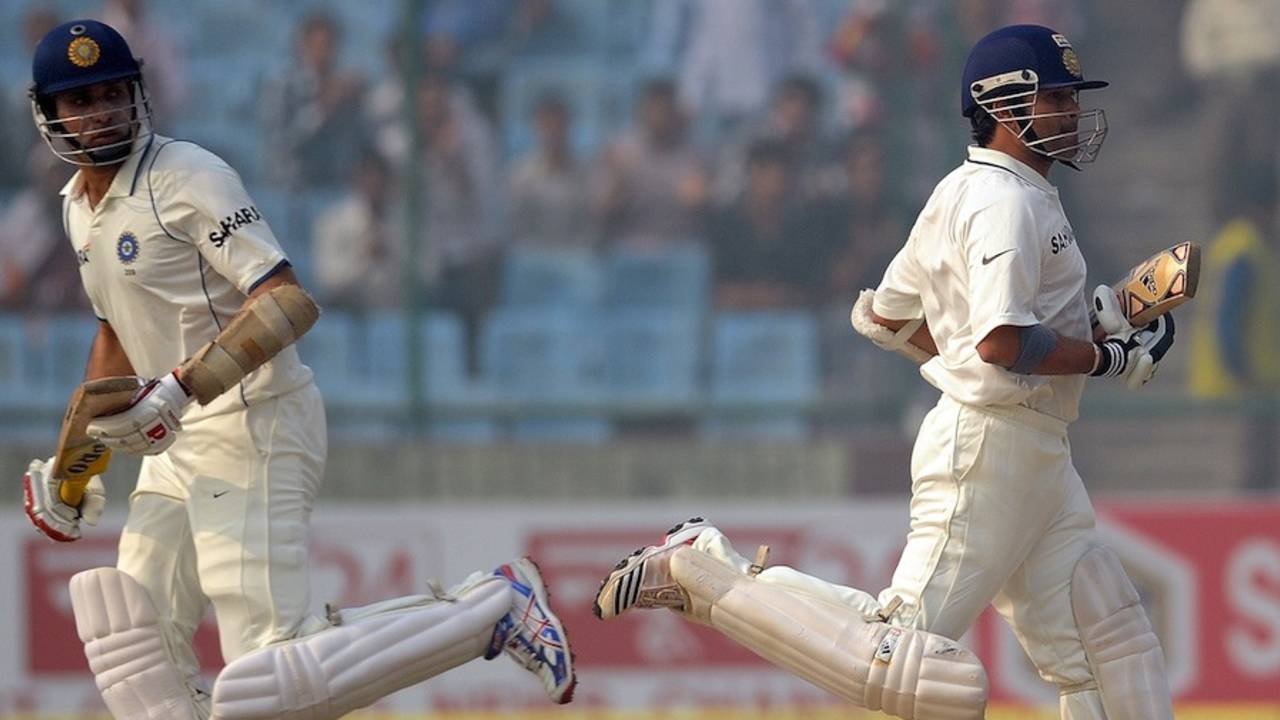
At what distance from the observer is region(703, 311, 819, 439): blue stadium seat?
889cm

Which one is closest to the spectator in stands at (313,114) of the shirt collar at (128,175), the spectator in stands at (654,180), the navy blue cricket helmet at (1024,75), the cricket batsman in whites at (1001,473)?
the spectator in stands at (654,180)

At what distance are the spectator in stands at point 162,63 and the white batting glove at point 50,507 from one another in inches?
166

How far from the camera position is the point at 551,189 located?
920 cm

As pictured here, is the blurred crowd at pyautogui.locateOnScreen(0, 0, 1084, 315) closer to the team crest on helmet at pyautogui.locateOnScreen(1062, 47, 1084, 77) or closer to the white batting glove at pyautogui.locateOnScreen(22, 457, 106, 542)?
the white batting glove at pyautogui.locateOnScreen(22, 457, 106, 542)

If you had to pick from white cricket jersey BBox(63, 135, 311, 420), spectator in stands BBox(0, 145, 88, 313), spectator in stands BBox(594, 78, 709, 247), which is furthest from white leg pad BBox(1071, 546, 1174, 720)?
spectator in stands BBox(0, 145, 88, 313)

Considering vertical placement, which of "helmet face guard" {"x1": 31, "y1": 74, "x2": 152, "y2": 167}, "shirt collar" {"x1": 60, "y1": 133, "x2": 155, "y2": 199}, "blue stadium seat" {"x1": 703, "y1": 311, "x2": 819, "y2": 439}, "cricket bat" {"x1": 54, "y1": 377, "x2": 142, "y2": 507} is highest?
"helmet face guard" {"x1": 31, "y1": 74, "x2": 152, "y2": 167}

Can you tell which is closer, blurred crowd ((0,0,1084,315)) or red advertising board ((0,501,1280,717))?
red advertising board ((0,501,1280,717))

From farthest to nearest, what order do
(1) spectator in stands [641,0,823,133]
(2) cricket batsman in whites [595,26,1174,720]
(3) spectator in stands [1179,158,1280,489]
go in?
(1) spectator in stands [641,0,823,133], (3) spectator in stands [1179,158,1280,489], (2) cricket batsman in whites [595,26,1174,720]

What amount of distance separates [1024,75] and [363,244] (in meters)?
4.77

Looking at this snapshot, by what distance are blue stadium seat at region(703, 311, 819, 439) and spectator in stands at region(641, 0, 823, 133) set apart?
0.92 meters

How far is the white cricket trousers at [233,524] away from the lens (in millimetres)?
4926

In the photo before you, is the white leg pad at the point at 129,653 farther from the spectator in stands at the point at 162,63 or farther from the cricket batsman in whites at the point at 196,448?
the spectator in stands at the point at 162,63

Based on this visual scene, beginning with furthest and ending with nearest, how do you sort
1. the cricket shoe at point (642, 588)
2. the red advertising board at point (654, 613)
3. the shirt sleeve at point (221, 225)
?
the red advertising board at point (654, 613), the cricket shoe at point (642, 588), the shirt sleeve at point (221, 225)

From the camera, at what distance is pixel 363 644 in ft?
16.4
